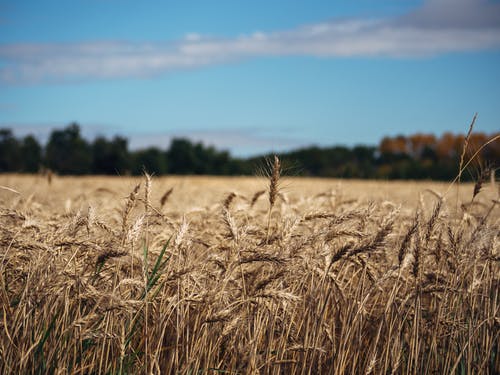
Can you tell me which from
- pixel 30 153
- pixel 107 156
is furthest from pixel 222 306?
pixel 30 153

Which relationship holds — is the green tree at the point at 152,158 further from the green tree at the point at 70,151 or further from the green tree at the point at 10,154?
the green tree at the point at 10,154

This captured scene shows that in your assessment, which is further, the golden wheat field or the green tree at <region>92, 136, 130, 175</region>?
the green tree at <region>92, 136, 130, 175</region>

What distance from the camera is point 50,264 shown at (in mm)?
3578

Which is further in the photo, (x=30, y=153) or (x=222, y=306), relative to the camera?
(x=30, y=153)

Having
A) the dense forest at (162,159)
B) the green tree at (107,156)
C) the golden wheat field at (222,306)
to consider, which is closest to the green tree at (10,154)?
the dense forest at (162,159)

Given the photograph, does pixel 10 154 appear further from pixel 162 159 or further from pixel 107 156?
pixel 162 159

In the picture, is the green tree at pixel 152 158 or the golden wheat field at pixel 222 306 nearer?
the golden wheat field at pixel 222 306

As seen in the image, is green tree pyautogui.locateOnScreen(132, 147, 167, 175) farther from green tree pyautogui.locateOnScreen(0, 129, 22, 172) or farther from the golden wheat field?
the golden wheat field

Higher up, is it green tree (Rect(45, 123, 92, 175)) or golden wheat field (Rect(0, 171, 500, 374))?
green tree (Rect(45, 123, 92, 175))

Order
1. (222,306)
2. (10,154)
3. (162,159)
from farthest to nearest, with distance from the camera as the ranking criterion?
1. (162,159)
2. (10,154)
3. (222,306)

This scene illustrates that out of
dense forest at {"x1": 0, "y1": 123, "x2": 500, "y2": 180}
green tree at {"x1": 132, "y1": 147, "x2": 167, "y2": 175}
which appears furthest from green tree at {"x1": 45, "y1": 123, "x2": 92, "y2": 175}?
green tree at {"x1": 132, "y1": 147, "x2": 167, "y2": 175}

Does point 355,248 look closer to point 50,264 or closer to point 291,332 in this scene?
point 291,332

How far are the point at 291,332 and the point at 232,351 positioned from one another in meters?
0.43

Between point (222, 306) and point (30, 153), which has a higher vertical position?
point (30, 153)
